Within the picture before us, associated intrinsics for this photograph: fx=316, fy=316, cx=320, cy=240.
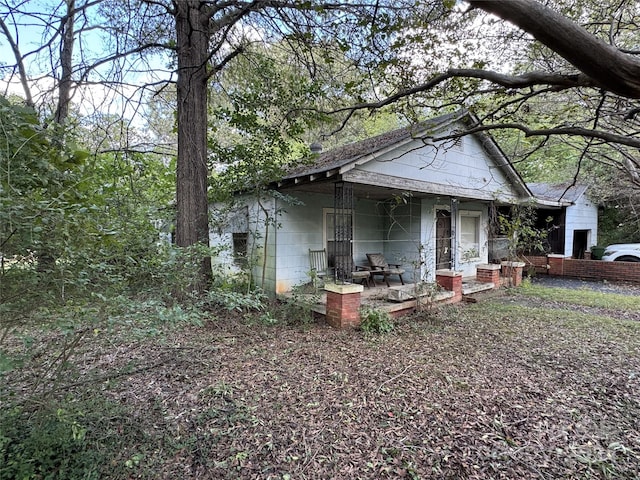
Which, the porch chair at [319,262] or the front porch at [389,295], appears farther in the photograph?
the porch chair at [319,262]

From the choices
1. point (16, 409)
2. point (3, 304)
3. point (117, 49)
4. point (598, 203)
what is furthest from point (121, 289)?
point (598, 203)

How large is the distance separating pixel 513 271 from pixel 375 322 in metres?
6.64

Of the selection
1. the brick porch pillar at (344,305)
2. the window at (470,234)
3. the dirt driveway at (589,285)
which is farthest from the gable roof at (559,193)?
the brick porch pillar at (344,305)

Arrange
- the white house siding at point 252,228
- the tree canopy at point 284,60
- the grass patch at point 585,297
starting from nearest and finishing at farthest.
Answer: the tree canopy at point 284,60
the white house siding at point 252,228
the grass patch at point 585,297

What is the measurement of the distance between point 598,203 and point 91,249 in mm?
18381

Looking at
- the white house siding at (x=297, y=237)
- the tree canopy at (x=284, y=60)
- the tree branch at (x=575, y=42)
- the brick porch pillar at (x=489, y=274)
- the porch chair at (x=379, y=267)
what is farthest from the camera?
the brick porch pillar at (x=489, y=274)

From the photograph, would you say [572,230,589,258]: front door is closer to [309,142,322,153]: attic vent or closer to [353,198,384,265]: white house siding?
[353,198,384,265]: white house siding

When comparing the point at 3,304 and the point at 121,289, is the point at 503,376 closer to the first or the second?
the point at 121,289

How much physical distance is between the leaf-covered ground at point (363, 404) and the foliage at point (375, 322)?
0.32 metres

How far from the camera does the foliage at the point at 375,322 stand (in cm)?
536

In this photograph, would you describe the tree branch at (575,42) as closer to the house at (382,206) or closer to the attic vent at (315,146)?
the house at (382,206)

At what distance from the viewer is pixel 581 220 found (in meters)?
13.4

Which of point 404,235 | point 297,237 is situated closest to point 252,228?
point 297,237

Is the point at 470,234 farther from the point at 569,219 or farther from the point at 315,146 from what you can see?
the point at 315,146
